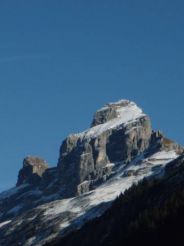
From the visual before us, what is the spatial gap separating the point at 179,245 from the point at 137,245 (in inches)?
681

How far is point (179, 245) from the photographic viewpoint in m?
184

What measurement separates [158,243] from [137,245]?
6.10 metres

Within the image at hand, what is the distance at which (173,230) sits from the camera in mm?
196750

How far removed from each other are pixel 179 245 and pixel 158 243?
11.7 m

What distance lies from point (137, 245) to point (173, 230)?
8704mm

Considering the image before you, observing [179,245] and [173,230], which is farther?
[173,230]

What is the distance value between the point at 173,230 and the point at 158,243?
15.3 ft

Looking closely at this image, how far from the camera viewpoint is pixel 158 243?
195m

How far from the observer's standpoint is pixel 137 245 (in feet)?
653

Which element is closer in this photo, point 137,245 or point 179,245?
point 179,245
